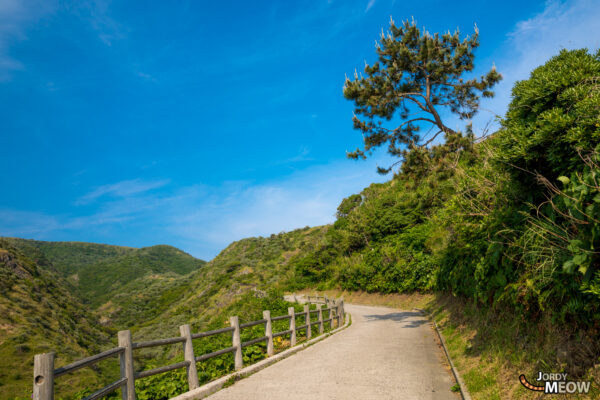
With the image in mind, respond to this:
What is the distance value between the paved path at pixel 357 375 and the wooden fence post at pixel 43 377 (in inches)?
121

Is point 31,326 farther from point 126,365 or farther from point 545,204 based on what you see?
point 545,204

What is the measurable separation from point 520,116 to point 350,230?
36425mm

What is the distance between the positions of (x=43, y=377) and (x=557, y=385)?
6176mm

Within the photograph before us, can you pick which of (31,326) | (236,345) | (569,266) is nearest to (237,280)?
(31,326)

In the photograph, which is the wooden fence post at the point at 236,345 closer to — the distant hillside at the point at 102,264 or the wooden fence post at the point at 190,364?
the wooden fence post at the point at 190,364

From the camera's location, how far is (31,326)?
34406mm

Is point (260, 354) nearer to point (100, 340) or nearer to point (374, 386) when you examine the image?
point (374, 386)

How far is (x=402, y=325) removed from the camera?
1539cm

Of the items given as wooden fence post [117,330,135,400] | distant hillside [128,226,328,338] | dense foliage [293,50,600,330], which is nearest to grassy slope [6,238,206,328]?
distant hillside [128,226,328,338]

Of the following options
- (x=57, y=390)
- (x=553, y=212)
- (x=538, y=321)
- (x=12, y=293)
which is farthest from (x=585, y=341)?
(x=12, y=293)

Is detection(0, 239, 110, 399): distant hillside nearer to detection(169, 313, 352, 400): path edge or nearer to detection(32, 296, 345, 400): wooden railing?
detection(169, 313, 352, 400): path edge

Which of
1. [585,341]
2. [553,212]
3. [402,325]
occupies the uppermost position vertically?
[553,212]

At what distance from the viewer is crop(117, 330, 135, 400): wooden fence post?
17.5 ft

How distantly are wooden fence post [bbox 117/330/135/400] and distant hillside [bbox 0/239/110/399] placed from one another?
78.4 ft
